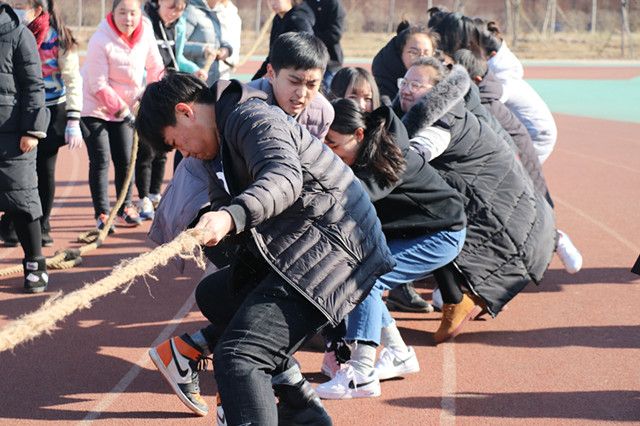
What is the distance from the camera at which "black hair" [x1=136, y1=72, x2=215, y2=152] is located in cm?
354

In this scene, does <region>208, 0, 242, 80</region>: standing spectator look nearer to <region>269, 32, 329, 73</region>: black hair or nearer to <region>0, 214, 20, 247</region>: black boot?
<region>0, 214, 20, 247</region>: black boot

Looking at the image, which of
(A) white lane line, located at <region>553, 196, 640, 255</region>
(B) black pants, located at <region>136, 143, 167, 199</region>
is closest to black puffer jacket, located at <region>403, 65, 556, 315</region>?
(A) white lane line, located at <region>553, 196, 640, 255</region>

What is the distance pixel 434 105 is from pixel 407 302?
149cm

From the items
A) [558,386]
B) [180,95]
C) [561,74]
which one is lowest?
[561,74]

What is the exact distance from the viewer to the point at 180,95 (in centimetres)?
354

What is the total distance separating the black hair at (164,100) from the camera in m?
3.54

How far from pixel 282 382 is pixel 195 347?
79cm

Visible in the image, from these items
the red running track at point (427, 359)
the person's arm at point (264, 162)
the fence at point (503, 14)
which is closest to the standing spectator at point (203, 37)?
the red running track at point (427, 359)

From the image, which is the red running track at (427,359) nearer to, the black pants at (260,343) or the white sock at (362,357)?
the white sock at (362,357)

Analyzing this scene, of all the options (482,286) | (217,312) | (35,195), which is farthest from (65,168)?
(217,312)

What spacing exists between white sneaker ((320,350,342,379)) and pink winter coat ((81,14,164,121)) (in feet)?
11.4

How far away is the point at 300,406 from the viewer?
400cm

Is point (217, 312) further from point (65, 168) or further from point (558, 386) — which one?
point (65, 168)

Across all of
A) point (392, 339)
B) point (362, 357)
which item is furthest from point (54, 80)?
point (362, 357)
